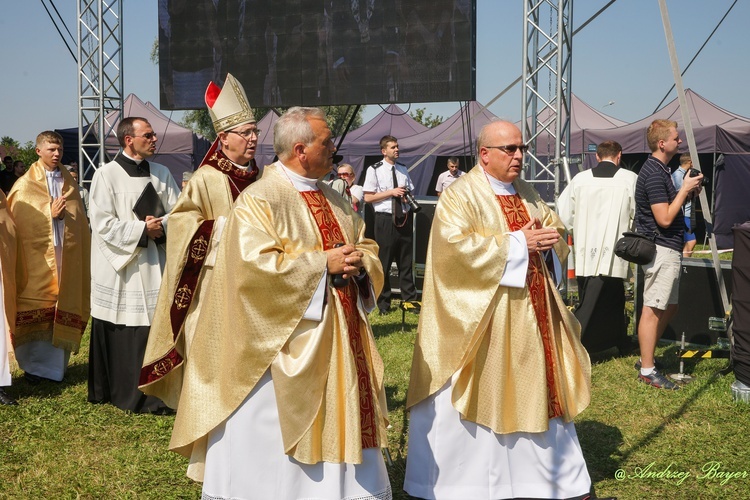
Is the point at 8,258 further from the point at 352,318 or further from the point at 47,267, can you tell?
the point at 352,318

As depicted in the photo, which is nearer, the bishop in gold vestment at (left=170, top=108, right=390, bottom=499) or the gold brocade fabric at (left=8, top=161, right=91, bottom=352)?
the bishop in gold vestment at (left=170, top=108, right=390, bottom=499)

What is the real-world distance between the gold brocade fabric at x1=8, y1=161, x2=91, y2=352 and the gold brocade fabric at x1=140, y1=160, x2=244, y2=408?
7.09ft

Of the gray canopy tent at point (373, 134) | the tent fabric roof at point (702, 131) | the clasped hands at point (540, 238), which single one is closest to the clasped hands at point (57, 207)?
the clasped hands at point (540, 238)

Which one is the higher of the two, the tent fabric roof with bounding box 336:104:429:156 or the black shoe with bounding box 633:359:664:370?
the tent fabric roof with bounding box 336:104:429:156

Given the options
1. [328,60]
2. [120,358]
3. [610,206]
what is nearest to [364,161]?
[328,60]

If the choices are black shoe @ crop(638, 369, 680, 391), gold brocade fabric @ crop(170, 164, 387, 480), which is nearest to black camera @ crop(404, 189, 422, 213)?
black shoe @ crop(638, 369, 680, 391)

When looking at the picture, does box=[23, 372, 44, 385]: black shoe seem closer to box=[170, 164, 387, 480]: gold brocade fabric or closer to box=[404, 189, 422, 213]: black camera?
box=[170, 164, 387, 480]: gold brocade fabric

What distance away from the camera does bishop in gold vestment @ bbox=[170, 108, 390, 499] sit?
339 centimetres

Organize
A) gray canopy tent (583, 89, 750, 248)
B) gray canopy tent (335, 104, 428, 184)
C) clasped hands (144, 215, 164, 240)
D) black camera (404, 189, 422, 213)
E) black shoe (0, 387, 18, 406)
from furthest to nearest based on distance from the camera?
gray canopy tent (335, 104, 428, 184)
gray canopy tent (583, 89, 750, 248)
black camera (404, 189, 422, 213)
black shoe (0, 387, 18, 406)
clasped hands (144, 215, 164, 240)

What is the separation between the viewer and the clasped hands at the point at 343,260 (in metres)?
3.43

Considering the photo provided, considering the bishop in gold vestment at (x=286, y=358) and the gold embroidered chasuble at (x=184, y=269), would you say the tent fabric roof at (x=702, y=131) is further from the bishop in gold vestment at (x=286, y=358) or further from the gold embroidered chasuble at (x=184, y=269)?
the bishop in gold vestment at (x=286, y=358)

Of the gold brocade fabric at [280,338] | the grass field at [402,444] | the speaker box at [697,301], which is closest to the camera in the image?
the gold brocade fabric at [280,338]

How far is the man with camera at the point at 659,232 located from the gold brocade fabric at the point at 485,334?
7.70ft

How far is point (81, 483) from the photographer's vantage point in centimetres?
457
